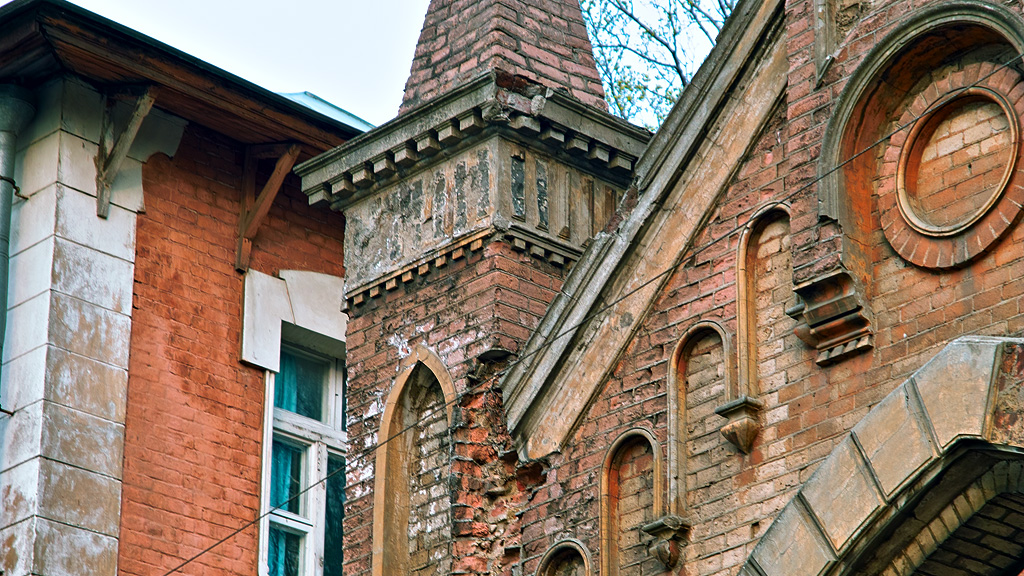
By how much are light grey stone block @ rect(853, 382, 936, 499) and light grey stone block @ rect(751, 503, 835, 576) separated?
0.54 metres

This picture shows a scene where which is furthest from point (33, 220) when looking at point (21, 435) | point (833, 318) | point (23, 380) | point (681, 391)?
point (833, 318)

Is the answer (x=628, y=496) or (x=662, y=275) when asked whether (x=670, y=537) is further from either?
(x=662, y=275)

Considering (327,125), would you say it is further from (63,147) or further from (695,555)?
(695,555)

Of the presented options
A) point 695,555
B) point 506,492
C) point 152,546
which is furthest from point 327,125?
point 695,555

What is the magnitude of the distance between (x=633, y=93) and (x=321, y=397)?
6.95m

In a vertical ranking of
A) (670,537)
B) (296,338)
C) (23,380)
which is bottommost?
(670,537)

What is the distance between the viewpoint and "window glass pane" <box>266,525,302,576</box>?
Result: 16344 mm

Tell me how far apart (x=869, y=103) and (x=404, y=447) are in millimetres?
4316

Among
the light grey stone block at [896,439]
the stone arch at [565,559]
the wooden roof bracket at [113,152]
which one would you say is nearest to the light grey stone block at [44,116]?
the wooden roof bracket at [113,152]

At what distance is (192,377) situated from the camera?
16.0 m

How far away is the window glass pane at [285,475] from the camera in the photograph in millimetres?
16750

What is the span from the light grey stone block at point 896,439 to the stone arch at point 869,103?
0.85 meters

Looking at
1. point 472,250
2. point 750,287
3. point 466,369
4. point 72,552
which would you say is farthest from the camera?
point 72,552

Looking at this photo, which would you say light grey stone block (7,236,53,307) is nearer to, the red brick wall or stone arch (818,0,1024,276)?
the red brick wall
